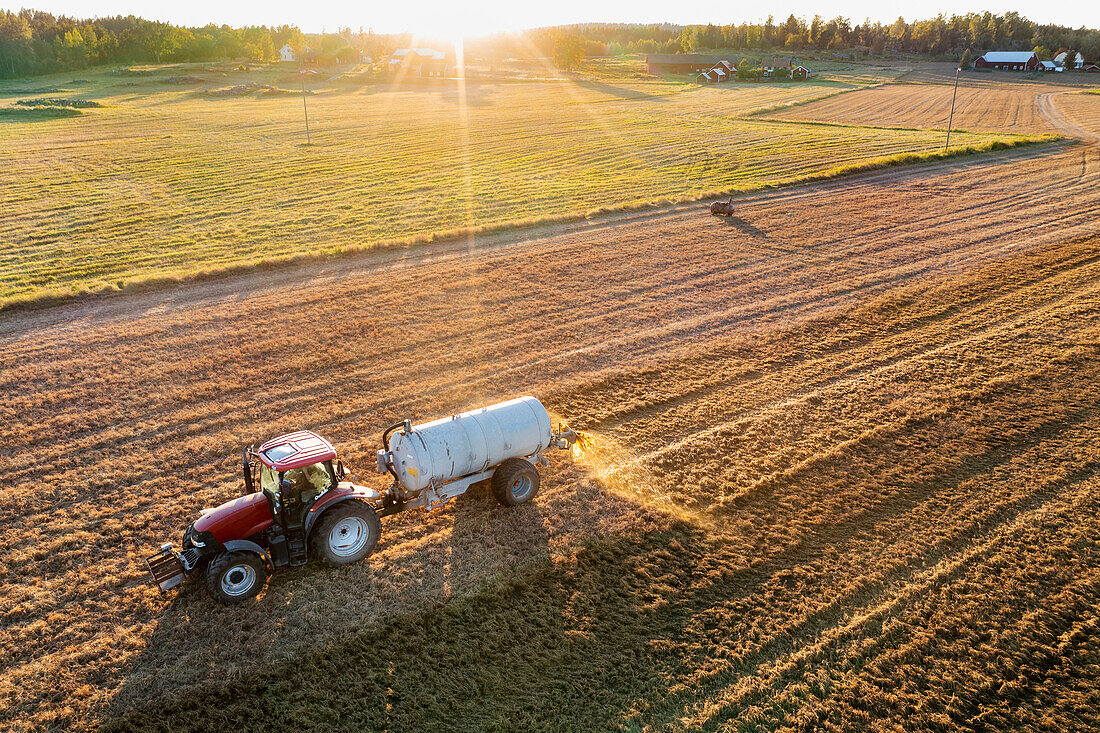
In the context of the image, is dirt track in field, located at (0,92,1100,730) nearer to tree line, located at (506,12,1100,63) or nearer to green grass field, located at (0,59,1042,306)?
green grass field, located at (0,59,1042,306)

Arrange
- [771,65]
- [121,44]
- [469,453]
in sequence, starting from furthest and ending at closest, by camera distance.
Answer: [121,44], [771,65], [469,453]

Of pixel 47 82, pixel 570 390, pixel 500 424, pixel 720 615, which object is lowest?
pixel 720 615

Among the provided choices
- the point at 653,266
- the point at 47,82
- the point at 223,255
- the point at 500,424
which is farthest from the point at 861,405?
the point at 47,82

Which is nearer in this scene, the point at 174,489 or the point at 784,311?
the point at 174,489

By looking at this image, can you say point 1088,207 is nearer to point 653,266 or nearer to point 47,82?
point 653,266

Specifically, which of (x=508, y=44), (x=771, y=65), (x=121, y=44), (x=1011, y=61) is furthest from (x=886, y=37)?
(x=121, y=44)

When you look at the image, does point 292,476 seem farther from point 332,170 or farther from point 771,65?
point 771,65
